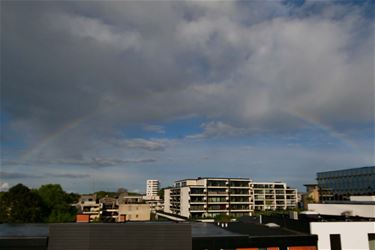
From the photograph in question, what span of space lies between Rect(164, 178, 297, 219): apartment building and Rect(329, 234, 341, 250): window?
96.1m

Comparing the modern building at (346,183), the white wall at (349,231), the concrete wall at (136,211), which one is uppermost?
the modern building at (346,183)

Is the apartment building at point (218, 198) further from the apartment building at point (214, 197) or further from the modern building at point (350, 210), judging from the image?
the modern building at point (350, 210)

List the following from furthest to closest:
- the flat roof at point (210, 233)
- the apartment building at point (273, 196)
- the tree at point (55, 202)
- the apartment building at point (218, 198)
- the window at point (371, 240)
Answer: the apartment building at point (273, 196)
the apartment building at point (218, 198)
the tree at point (55, 202)
the window at point (371, 240)
the flat roof at point (210, 233)

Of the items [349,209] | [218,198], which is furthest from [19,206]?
[349,209]

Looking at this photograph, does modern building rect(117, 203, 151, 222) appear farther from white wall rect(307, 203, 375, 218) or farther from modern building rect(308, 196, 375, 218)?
modern building rect(308, 196, 375, 218)

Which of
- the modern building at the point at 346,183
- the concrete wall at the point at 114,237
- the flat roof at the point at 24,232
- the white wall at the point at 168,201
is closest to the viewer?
the concrete wall at the point at 114,237

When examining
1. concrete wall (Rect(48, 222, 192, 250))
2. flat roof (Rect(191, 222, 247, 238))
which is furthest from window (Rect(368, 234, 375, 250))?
concrete wall (Rect(48, 222, 192, 250))

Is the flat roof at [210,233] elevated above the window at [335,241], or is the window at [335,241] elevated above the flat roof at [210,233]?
the flat roof at [210,233]

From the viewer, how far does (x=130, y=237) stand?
27.7m

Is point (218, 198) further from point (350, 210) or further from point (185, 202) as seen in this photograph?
point (350, 210)

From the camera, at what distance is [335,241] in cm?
3841

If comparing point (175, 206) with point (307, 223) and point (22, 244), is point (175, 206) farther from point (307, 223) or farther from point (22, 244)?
point (22, 244)

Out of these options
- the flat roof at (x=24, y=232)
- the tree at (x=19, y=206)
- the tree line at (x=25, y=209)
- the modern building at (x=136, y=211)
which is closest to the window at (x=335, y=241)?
the flat roof at (x=24, y=232)

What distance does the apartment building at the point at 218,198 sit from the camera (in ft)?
440
